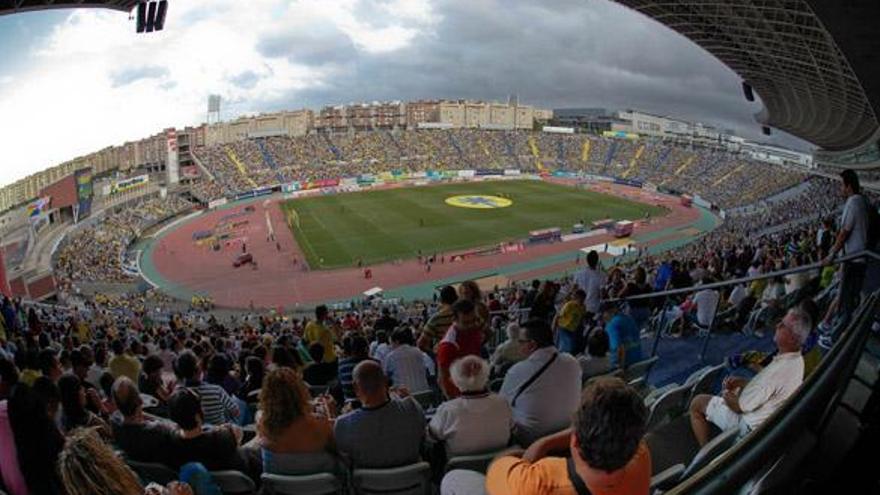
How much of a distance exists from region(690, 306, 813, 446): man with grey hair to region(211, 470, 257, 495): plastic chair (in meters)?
2.96

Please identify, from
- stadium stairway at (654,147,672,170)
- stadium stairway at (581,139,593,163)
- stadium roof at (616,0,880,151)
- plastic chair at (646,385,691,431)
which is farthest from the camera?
stadium stairway at (581,139,593,163)

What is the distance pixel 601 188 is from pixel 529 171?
12.6m

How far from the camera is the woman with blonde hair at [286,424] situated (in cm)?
364

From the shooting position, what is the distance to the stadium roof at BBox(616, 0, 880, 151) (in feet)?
38.0

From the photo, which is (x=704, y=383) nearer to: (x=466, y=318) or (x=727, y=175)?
(x=466, y=318)

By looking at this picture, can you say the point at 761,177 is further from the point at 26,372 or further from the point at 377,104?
the point at 377,104

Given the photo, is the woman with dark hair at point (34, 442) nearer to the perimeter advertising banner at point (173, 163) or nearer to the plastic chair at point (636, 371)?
the plastic chair at point (636, 371)

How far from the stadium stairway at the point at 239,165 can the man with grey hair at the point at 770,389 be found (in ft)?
211

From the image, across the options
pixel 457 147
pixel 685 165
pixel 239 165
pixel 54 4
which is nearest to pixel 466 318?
pixel 54 4

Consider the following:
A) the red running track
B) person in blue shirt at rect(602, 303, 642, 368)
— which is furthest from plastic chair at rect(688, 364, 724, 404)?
the red running track

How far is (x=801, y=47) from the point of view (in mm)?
21562

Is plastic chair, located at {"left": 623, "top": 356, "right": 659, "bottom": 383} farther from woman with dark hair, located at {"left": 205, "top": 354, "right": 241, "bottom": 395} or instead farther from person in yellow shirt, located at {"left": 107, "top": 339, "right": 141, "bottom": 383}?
person in yellow shirt, located at {"left": 107, "top": 339, "right": 141, "bottom": 383}

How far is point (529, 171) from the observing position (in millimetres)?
78000

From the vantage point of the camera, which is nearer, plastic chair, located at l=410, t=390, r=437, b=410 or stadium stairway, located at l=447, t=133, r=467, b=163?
plastic chair, located at l=410, t=390, r=437, b=410
